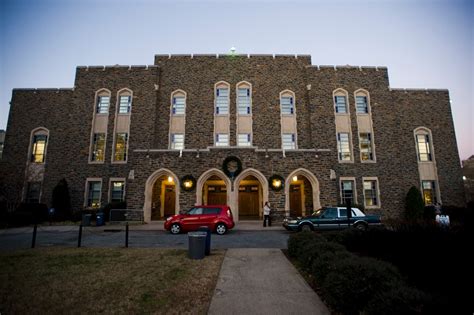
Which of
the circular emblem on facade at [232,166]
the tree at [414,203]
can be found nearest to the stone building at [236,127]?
the tree at [414,203]

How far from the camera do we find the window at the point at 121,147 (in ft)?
66.6

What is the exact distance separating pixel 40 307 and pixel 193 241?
3.88 m

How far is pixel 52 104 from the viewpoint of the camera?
2131 cm

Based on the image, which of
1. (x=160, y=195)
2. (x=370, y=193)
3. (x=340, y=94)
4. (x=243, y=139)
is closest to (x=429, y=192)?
(x=370, y=193)

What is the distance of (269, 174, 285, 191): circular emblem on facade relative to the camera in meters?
16.8

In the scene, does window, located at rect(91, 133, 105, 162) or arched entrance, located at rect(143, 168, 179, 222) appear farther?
window, located at rect(91, 133, 105, 162)

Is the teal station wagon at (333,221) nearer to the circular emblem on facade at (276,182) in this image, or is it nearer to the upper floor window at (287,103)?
the circular emblem on facade at (276,182)

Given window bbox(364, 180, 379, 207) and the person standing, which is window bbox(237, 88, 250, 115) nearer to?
the person standing

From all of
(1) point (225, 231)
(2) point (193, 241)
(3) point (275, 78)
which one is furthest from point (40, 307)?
(3) point (275, 78)

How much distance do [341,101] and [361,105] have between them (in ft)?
6.38

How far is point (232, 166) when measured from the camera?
17.1m

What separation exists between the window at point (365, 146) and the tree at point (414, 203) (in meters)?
4.00

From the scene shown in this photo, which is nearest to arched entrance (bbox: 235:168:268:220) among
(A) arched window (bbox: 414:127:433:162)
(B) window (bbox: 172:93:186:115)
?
(B) window (bbox: 172:93:186:115)

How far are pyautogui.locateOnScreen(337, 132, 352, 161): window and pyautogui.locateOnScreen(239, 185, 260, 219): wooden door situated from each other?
839 centimetres
